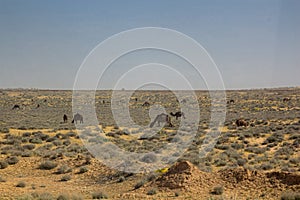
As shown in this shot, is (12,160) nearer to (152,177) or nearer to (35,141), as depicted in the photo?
(35,141)

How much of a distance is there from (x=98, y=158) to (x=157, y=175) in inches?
244

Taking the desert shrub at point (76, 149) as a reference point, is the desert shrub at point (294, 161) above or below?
below

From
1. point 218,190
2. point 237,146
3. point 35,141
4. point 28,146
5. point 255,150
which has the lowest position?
point 218,190

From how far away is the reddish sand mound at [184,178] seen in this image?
12688 mm

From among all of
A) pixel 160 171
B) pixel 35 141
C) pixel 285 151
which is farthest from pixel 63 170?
pixel 285 151

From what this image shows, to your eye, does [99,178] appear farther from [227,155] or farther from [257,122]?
[257,122]

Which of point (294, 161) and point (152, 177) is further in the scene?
point (294, 161)

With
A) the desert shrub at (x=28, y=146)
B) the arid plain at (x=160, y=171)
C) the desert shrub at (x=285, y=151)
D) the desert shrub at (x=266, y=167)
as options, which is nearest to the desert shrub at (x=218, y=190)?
the arid plain at (x=160, y=171)

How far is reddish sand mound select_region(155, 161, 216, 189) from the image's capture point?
12688mm

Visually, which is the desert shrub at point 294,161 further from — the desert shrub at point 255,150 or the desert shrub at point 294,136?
the desert shrub at point 294,136

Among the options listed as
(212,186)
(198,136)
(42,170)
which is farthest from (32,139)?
(212,186)

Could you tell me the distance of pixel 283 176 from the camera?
12500mm

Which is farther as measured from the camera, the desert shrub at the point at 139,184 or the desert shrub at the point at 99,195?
the desert shrub at the point at 139,184

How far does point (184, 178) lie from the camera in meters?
12.9
